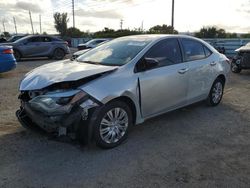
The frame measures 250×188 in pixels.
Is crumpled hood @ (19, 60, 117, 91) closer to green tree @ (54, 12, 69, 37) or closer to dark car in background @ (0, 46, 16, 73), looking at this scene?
dark car in background @ (0, 46, 16, 73)

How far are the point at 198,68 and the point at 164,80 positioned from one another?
3.77ft

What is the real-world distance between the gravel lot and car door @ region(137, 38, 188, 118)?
1.47 ft

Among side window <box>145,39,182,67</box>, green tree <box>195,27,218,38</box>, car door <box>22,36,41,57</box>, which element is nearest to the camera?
side window <box>145,39,182,67</box>

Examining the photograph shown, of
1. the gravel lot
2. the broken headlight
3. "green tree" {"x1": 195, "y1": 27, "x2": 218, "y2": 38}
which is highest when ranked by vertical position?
"green tree" {"x1": 195, "y1": 27, "x2": 218, "y2": 38}

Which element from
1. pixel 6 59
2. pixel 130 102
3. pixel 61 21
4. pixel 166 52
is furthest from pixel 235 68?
pixel 61 21

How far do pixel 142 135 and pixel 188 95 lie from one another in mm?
1311

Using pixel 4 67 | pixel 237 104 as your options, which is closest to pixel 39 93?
pixel 237 104

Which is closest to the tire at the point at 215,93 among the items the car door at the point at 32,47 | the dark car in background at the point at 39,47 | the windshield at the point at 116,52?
the windshield at the point at 116,52

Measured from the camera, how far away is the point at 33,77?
4562 mm

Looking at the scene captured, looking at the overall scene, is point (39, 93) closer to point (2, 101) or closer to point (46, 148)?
point (46, 148)

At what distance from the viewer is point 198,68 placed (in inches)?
233

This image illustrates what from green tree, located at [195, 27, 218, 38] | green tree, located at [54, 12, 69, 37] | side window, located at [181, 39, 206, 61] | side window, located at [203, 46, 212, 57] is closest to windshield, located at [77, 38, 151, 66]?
side window, located at [181, 39, 206, 61]

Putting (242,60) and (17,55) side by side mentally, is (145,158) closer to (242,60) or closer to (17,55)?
(242,60)

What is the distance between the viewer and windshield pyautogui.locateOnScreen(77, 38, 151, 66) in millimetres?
4930
